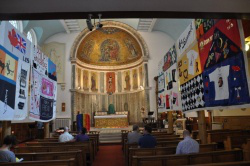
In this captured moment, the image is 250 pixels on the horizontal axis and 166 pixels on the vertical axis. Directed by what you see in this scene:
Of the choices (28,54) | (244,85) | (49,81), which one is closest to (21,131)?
(49,81)

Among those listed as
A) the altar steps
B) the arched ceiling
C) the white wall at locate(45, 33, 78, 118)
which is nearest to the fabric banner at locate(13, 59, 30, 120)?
the altar steps

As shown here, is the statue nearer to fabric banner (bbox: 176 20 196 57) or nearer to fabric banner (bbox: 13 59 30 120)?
fabric banner (bbox: 176 20 196 57)

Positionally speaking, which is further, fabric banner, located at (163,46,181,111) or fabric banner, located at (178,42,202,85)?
fabric banner, located at (163,46,181,111)

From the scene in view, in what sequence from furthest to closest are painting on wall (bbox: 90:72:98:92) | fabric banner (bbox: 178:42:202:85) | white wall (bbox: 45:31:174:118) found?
painting on wall (bbox: 90:72:98:92) → white wall (bbox: 45:31:174:118) → fabric banner (bbox: 178:42:202:85)

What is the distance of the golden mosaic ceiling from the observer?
19.6 m

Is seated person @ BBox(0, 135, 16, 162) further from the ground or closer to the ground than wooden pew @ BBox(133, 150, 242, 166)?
further from the ground

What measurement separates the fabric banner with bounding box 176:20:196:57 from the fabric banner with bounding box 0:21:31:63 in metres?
4.93

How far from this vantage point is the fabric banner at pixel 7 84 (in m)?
4.30

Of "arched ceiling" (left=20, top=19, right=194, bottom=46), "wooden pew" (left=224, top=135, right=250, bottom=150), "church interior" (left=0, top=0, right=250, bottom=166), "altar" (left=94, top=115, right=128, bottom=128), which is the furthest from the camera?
"altar" (left=94, top=115, right=128, bottom=128)

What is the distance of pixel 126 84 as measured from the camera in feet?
67.9
